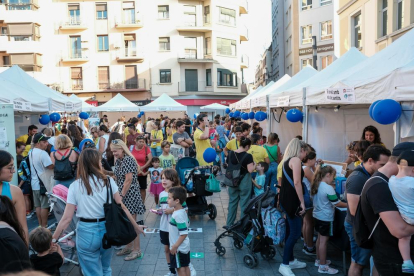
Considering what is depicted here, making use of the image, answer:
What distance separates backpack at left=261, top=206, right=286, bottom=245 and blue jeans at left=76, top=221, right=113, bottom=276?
2.32 meters

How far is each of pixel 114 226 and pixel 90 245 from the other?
1.08 ft

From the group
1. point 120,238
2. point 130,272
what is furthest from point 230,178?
point 120,238

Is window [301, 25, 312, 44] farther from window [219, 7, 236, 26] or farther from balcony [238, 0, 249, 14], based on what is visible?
balcony [238, 0, 249, 14]

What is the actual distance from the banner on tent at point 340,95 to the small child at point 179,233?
3246 mm

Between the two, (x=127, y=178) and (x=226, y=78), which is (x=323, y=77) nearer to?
(x=127, y=178)

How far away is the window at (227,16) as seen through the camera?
37.0 meters

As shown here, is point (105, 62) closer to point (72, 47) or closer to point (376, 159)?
point (72, 47)

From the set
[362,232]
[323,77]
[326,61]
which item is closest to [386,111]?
[362,232]

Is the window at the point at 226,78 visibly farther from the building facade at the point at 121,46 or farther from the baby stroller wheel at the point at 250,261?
the baby stroller wheel at the point at 250,261

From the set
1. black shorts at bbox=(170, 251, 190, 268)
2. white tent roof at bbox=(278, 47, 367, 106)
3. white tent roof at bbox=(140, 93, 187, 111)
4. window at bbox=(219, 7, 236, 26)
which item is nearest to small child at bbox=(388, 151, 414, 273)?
black shorts at bbox=(170, 251, 190, 268)

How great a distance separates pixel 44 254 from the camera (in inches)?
136

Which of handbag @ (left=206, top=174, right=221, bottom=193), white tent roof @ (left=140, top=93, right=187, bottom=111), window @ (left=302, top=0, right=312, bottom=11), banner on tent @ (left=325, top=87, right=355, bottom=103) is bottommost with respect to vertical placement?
handbag @ (left=206, top=174, right=221, bottom=193)

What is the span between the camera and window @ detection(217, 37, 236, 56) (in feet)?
121

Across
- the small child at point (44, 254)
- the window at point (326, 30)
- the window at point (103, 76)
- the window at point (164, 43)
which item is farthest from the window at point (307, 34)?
the small child at point (44, 254)
